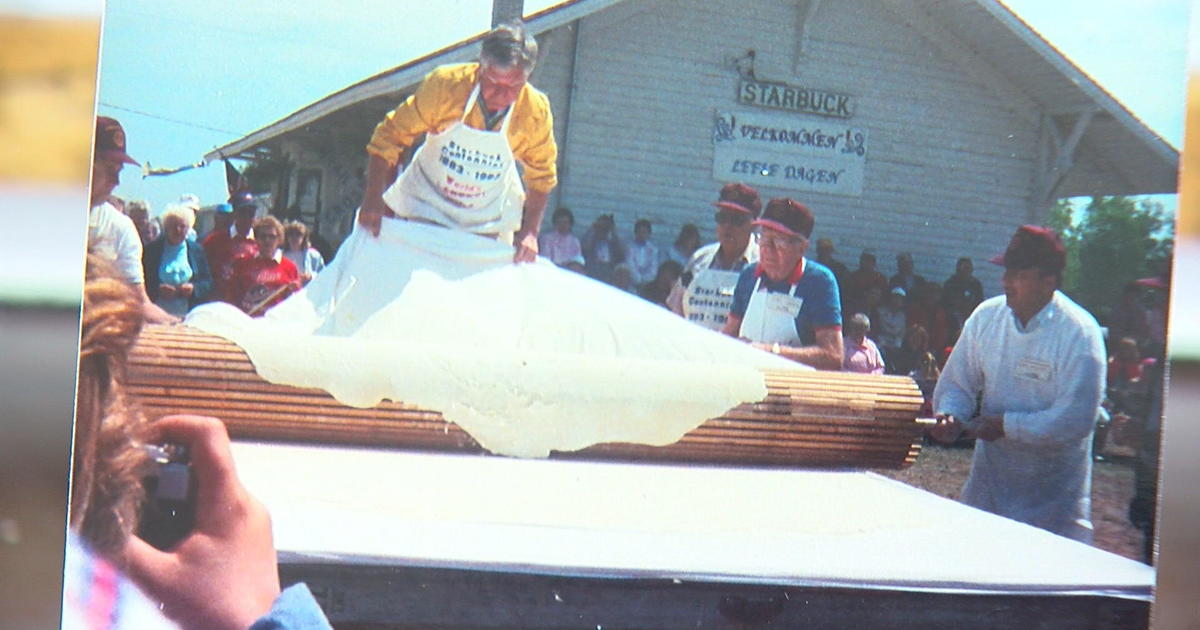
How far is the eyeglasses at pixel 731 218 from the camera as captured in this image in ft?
9.87

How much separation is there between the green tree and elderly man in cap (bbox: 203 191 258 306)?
2045 millimetres

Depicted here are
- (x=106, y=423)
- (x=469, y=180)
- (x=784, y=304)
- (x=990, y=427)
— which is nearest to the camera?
(x=106, y=423)

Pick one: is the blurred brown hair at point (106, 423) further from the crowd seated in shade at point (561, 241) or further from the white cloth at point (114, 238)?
the crowd seated in shade at point (561, 241)

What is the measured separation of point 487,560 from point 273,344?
0.73m

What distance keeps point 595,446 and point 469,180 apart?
29.0 inches

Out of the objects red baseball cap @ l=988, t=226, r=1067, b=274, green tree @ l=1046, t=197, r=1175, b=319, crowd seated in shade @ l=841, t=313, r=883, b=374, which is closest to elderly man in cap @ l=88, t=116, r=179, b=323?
crowd seated in shade @ l=841, t=313, r=883, b=374

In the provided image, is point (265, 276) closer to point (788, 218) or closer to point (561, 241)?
point (561, 241)

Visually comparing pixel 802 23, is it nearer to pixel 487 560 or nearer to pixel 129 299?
pixel 487 560

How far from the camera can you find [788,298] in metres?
3.07

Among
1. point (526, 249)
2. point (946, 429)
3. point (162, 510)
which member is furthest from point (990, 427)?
point (162, 510)

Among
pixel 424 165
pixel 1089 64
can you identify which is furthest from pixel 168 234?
pixel 1089 64

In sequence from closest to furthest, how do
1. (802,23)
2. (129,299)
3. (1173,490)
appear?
1. (129,299)
2. (802,23)
3. (1173,490)

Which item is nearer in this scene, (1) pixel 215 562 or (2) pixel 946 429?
(1) pixel 215 562

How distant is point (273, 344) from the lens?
284 centimetres
